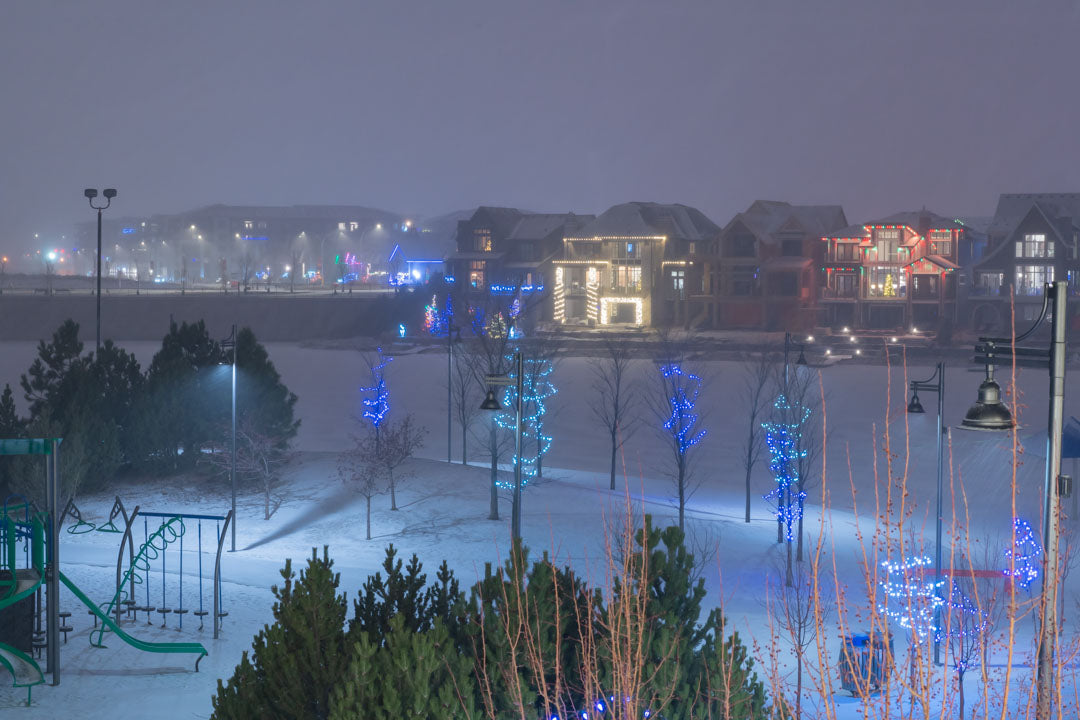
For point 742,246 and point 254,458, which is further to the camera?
point 742,246

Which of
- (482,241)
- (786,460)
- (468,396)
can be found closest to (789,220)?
(482,241)

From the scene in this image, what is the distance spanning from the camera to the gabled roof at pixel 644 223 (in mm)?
74250

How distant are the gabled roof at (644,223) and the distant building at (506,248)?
210cm

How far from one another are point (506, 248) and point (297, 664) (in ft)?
235

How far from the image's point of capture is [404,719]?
281 inches

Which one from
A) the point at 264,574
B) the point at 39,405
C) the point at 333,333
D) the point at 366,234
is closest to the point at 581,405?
the point at 39,405

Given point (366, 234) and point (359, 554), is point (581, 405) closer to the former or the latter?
point (359, 554)

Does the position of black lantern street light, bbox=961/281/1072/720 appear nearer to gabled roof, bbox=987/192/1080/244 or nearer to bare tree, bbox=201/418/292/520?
bare tree, bbox=201/418/292/520

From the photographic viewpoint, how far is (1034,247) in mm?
62625

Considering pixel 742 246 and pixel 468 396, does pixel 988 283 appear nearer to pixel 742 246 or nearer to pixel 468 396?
pixel 742 246

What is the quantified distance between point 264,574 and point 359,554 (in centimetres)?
240

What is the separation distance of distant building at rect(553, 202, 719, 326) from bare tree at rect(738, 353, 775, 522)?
16221 mm

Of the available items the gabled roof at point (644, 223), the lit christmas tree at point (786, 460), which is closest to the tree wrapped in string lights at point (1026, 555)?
the lit christmas tree at point (786, 460)

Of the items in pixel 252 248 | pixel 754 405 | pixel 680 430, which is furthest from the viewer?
pixel 252 248
